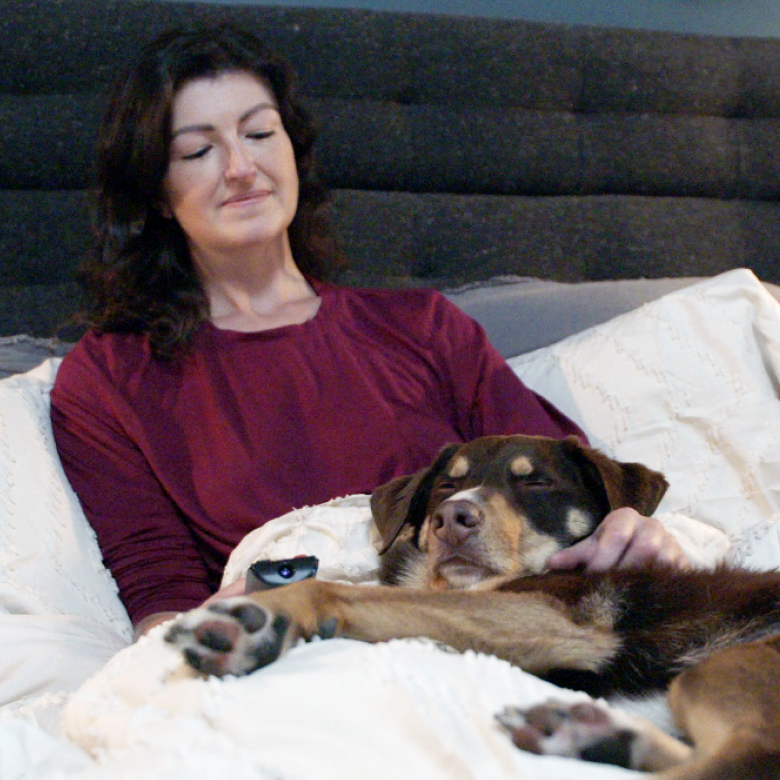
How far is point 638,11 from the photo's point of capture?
3.84 m

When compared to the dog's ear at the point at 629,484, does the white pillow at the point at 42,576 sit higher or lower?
lower

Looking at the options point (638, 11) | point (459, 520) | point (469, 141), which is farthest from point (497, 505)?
point (638, 11)

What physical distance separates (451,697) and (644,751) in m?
0.27

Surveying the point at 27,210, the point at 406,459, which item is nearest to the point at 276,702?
the point at 406,459

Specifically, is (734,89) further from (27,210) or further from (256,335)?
(27,210)

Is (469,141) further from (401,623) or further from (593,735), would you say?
(593,735)

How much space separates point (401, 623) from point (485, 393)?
1126 mm

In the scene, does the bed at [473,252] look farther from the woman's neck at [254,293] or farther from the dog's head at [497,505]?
the woman's neck at [254,293]

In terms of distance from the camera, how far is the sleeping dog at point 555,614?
118 cm

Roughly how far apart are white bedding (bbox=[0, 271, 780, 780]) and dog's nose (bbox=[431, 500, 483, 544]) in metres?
0.28

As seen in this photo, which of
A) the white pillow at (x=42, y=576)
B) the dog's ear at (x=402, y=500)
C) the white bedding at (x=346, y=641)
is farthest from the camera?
the dog's ear at (x=402, y=500)

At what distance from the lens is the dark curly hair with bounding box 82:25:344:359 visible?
2482mm

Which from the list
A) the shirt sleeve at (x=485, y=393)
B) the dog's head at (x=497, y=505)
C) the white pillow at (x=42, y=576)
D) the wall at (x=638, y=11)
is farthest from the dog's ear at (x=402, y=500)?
the wall at (x=638, y=11)

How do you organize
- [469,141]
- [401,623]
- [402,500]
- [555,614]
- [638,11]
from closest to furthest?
1. [401,623]
2. [555,614]
3. [402,500]
4. [469,141]
5. [638,11]
